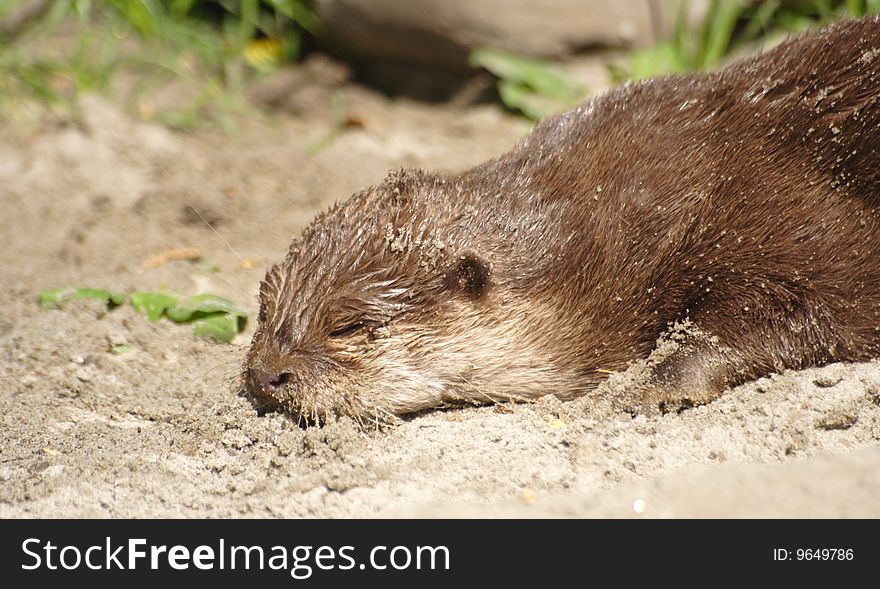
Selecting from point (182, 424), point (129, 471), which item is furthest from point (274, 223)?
point (129, 471)

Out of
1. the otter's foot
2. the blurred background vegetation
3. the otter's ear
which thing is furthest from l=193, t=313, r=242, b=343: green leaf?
the blurred background vegetation

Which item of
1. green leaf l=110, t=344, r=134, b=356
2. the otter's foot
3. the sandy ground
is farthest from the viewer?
green leaf l=110, t=344, r=134, b=356

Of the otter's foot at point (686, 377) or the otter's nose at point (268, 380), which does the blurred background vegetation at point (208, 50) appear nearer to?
the otter's foot at point (686, 377)

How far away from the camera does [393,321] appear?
3.14m

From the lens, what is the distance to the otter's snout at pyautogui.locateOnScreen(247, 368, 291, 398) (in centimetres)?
313

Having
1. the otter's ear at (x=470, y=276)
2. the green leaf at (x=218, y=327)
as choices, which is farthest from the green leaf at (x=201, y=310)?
the otter's ear at (x=470, y=276)

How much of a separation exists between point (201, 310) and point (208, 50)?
2.76 m

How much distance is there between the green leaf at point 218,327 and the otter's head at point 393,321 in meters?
0.70

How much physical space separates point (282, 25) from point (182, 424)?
151 inches

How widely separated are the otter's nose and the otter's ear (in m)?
0.63

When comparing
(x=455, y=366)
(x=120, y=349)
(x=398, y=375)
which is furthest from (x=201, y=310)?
(x=455, y=366)

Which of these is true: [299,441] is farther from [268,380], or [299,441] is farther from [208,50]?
[208,50]

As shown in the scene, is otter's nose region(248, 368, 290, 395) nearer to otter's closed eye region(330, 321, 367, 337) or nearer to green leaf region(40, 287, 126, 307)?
otter's closed eye region(330, 321, 367, 337)

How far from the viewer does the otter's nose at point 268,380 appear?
313 centimetres
